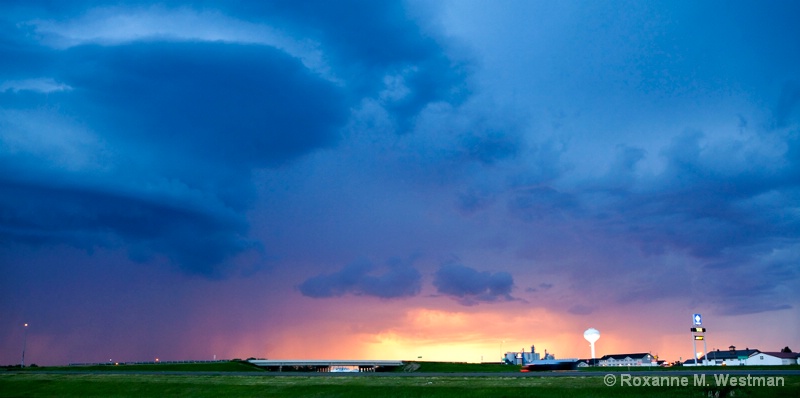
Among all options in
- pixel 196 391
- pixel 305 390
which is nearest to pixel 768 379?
pixel 305 390

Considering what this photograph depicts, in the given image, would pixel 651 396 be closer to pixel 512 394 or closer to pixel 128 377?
pixel 512 394

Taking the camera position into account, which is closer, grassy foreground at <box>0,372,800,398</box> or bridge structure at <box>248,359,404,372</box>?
grassy foreground at <box>0,372,800,398</box>

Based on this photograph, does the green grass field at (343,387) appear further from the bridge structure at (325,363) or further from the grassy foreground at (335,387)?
the bridge structure at (325,363)

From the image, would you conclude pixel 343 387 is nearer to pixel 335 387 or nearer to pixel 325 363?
pixel 335 387

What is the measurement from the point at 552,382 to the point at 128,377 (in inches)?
2238

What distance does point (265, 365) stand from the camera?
574 feet

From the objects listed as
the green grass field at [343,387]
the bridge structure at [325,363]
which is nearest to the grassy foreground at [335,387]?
the green grass field at [343,387]

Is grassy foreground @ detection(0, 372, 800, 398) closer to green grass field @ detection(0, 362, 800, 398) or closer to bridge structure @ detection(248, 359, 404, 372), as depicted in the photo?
green grass field @ detection(0, 362, 800, 398)

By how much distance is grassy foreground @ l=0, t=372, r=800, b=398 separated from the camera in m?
53.3

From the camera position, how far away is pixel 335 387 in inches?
2569

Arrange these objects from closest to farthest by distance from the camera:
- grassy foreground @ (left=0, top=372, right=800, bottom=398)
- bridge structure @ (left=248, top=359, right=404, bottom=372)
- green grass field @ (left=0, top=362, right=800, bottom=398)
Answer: green grass field @ (left=0, top=362, right=800, bottom=398) < grassy foreground @ (left=0, top=372, right=800, bottom=398) < bridge structure @ (left=248, top=359, right=404, bottom=372)

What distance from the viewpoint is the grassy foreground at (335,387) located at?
175 feet

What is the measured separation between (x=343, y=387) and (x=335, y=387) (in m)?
1.02

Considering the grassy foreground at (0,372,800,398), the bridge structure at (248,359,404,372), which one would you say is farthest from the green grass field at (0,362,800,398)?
the bridge structure at (248,359,404,372)
